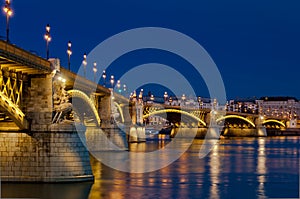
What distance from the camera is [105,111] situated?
76250 mm

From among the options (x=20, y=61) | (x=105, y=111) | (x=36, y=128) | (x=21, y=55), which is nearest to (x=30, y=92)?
(x=36, y=128)

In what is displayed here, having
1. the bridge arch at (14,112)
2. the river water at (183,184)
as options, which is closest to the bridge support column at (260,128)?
the river water at (183,184)

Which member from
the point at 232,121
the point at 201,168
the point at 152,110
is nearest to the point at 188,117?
the point at 152,110

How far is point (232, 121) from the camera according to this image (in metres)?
175

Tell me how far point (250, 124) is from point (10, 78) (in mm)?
144126

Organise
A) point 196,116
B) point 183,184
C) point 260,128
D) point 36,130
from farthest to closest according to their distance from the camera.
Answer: point 260,128
point 196,116
point 183,184
point 36,130

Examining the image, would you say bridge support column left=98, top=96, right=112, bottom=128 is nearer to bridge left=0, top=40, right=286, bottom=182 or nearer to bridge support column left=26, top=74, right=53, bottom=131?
bridge left=0, top=40, right=286, bottom=182

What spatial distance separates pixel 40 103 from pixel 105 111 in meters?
36.6

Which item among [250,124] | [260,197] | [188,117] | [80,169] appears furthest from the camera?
[250,124]

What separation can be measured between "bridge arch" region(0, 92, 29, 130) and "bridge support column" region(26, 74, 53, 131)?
0.89 m

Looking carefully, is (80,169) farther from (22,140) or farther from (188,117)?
(188,117)

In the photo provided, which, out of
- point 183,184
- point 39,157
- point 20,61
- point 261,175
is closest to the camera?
point 20,61

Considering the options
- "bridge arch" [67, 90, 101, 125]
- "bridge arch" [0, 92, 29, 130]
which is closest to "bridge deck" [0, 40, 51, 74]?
"bridge arch" [0, 92, 29, 130]

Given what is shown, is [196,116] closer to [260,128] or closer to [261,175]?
[260,128]
